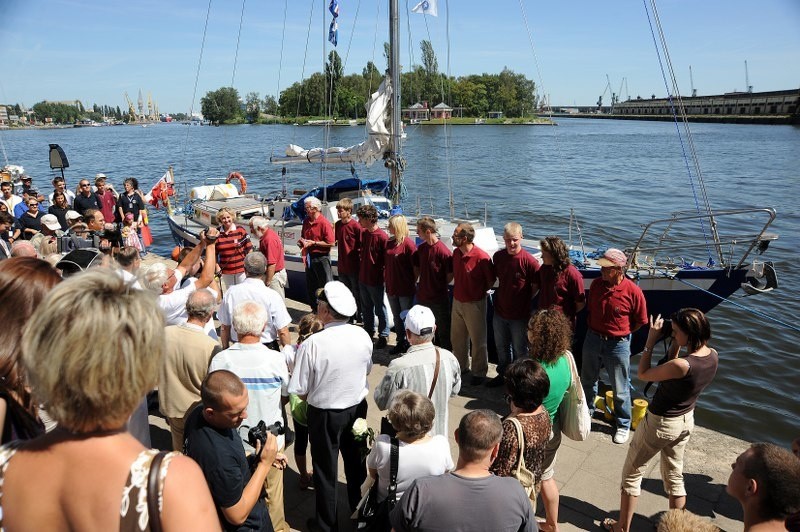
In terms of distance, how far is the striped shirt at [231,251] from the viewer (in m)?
6.33

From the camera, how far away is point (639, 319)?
4.64m

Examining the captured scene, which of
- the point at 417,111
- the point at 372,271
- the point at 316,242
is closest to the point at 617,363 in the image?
the point at 372,271

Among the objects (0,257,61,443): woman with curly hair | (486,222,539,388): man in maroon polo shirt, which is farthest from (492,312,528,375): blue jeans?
(0,257,61,443): woman with curly hair

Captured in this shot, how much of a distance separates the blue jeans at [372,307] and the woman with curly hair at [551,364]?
11.3 ft

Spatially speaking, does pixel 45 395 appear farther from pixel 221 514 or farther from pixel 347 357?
pixel 347 357

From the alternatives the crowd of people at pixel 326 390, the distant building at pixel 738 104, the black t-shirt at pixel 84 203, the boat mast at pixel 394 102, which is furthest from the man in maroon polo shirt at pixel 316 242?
the distant building at pixel 738 104

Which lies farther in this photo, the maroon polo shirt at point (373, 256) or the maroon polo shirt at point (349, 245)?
the maroon polo shirt at point (349, 245)

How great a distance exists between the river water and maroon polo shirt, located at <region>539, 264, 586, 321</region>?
12.4 ft

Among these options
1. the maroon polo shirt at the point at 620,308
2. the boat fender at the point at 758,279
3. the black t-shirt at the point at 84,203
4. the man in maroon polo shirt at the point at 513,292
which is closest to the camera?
the maroon polo shirt at the point at 620,308

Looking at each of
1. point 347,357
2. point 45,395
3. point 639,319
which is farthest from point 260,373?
point 639,319

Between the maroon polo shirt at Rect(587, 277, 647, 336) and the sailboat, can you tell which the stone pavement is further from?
the sailboat

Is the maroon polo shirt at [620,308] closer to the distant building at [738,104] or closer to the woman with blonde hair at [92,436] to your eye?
the woman with blonde hair at [92,436]

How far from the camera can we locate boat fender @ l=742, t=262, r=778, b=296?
21.7 feet

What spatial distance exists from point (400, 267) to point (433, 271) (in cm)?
49
